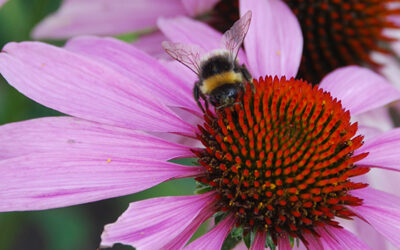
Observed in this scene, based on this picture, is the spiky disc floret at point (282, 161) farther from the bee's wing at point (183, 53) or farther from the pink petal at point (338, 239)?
the bee's wing at point (183, 53)

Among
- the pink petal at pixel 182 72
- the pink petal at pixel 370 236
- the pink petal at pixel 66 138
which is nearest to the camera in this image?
the pink petal at pixel 66 138

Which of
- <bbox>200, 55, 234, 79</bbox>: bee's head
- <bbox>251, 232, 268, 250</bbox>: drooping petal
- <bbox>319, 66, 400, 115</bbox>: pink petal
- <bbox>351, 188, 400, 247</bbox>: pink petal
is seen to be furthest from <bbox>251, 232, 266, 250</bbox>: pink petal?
<bbox>319, 66, 400, 115</bbox>: pink petal

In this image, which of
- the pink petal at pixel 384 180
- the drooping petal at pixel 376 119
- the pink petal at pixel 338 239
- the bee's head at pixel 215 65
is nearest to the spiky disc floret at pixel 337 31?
the drooping petal at pixel 376 119

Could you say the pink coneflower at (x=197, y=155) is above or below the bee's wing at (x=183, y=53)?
below

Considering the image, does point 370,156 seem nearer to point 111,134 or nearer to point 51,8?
point 111,134

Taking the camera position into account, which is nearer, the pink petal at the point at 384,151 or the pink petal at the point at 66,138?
the pink petal at the point at 66,138

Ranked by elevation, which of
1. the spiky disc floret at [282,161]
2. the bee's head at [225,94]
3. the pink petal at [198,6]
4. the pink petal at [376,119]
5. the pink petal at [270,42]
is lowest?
the spiky disc floret at [282,161]

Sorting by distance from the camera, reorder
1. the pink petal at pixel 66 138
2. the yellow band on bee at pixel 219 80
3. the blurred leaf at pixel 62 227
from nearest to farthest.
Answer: the pink petal at pixel 66 138 → the yellow band on bee at pixel 219 80 → the blurred leaf at pixel 62 227

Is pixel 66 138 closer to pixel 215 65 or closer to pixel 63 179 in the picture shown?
pixel 63 179

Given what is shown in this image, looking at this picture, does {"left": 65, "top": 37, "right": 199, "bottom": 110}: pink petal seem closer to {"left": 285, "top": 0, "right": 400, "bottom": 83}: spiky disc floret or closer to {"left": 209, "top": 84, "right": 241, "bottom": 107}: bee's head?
{"left": 209, "top": 84, "right": 241, "bottom": 107}: bee's head
